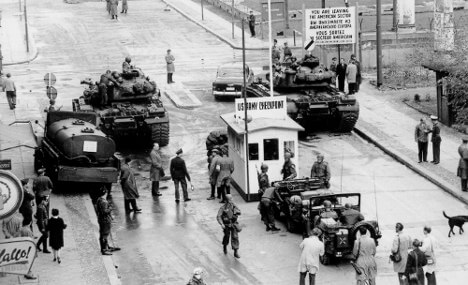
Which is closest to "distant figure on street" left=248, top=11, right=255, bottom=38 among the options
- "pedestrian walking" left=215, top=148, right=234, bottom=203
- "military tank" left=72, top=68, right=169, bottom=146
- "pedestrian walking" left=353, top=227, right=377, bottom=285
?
"military tank" left=72, top=68, right=169, bottom=146

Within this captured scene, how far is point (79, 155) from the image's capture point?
33.3 meters

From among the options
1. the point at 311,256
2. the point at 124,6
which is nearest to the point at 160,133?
the point at 311,256

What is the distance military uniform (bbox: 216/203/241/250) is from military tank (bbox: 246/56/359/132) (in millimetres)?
13201

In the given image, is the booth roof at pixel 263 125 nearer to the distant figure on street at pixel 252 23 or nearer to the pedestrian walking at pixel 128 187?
the pedestrian walking at pixel 128 187

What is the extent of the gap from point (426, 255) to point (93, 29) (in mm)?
46023

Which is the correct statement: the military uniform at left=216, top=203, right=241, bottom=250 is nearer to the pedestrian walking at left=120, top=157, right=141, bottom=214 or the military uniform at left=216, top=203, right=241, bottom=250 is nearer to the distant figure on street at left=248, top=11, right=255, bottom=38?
the pedestrian walking at left=120, top=157, right=141, bottom=214

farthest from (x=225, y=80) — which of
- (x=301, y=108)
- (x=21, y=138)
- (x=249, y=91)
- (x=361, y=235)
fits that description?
(x=361, y=235)

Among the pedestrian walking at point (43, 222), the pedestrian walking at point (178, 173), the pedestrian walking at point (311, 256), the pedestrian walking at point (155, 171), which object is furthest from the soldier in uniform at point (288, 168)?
the pedestrian walking at point (311, 256)

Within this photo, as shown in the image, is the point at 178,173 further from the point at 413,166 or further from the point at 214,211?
the point at 413,166

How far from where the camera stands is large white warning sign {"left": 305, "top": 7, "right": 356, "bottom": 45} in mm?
47531

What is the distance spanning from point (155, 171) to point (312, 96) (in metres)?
9.77

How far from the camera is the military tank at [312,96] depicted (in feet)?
133

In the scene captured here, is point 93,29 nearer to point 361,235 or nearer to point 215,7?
point 215,7

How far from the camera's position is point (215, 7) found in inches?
3046
